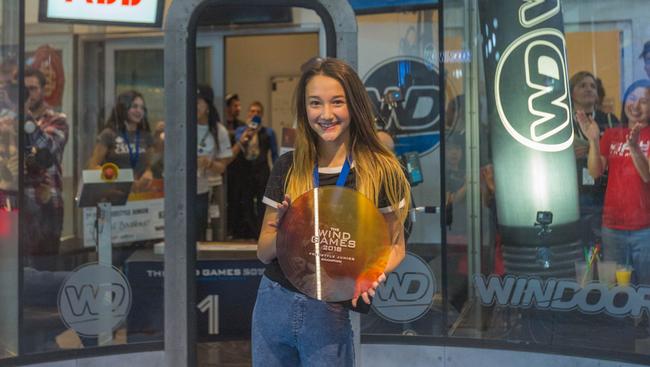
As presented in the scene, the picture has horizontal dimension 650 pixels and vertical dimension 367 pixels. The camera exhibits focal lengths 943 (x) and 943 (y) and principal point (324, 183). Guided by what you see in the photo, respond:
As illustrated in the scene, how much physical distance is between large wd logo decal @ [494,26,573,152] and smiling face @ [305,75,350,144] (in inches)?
86.8

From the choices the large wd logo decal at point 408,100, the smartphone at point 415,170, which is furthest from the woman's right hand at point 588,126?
the smartphone at point 415,170

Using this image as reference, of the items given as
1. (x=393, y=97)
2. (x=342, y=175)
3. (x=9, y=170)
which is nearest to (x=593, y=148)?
(x=393, y=97)

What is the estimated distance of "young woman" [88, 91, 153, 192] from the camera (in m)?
5.09

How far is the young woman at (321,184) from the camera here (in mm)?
2793

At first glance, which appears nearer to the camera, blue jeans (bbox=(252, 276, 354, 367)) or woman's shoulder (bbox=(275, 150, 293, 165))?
blue jeans (bbox=(252, 276, 354, 367))

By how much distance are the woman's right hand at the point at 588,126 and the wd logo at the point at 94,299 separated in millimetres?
2540

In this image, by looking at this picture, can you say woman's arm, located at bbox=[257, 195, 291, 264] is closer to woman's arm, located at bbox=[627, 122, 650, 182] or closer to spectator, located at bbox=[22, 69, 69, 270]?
spectator, located at bbox=[22, 69, 69, 270]

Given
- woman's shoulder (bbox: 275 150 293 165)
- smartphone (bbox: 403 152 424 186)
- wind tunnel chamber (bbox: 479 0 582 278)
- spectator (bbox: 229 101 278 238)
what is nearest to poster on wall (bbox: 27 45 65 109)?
smartphone (bbox: 403 152 424 186)

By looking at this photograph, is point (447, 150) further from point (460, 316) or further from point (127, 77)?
point (127, 77)

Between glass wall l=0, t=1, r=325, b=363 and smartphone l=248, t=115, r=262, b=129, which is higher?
smartphone l=248, t=115, r=262, b=129

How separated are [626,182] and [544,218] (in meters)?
0.45

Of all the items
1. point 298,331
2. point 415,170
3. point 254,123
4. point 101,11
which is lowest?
point 298,331

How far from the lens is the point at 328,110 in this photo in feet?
9.39

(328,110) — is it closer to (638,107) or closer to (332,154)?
(332,154)
